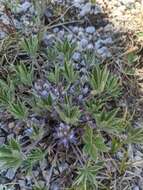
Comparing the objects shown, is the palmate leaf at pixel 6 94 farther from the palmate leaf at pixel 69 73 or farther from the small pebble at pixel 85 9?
the small pebble at pixel 85 9

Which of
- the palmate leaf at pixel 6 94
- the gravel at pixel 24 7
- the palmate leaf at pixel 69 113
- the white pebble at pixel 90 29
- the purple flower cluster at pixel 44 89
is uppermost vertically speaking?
the gravel at pixel 24 7

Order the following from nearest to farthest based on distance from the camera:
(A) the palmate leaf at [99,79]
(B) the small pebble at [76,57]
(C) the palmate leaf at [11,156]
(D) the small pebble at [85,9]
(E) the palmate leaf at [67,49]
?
(C) the palmate leaf at [11,156], (A) the palmate leaf at [99,79], (E) the palmate leaf at [67,49], (B) the small pebble at [76,57], (D) the small pebble at [85,9]

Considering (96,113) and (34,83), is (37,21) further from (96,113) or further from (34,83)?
(96,113)

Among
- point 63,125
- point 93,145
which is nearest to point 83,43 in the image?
point 63,125

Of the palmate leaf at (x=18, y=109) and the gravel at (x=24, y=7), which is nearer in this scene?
the palmate leaf at (x=18, y=109)

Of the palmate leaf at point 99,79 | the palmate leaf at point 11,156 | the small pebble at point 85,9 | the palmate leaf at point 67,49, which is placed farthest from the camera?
the small pebble at point 85,9

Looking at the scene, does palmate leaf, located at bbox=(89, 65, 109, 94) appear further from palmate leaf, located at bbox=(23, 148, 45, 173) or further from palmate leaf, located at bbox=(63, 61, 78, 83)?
palmate leaf, located at bbox=(23, 148, 45, 173)

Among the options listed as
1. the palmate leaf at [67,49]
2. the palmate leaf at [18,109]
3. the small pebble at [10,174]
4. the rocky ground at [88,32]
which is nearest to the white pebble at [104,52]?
the rocky ground at [88,32]

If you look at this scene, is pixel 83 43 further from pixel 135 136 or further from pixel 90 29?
pixel 135 136
